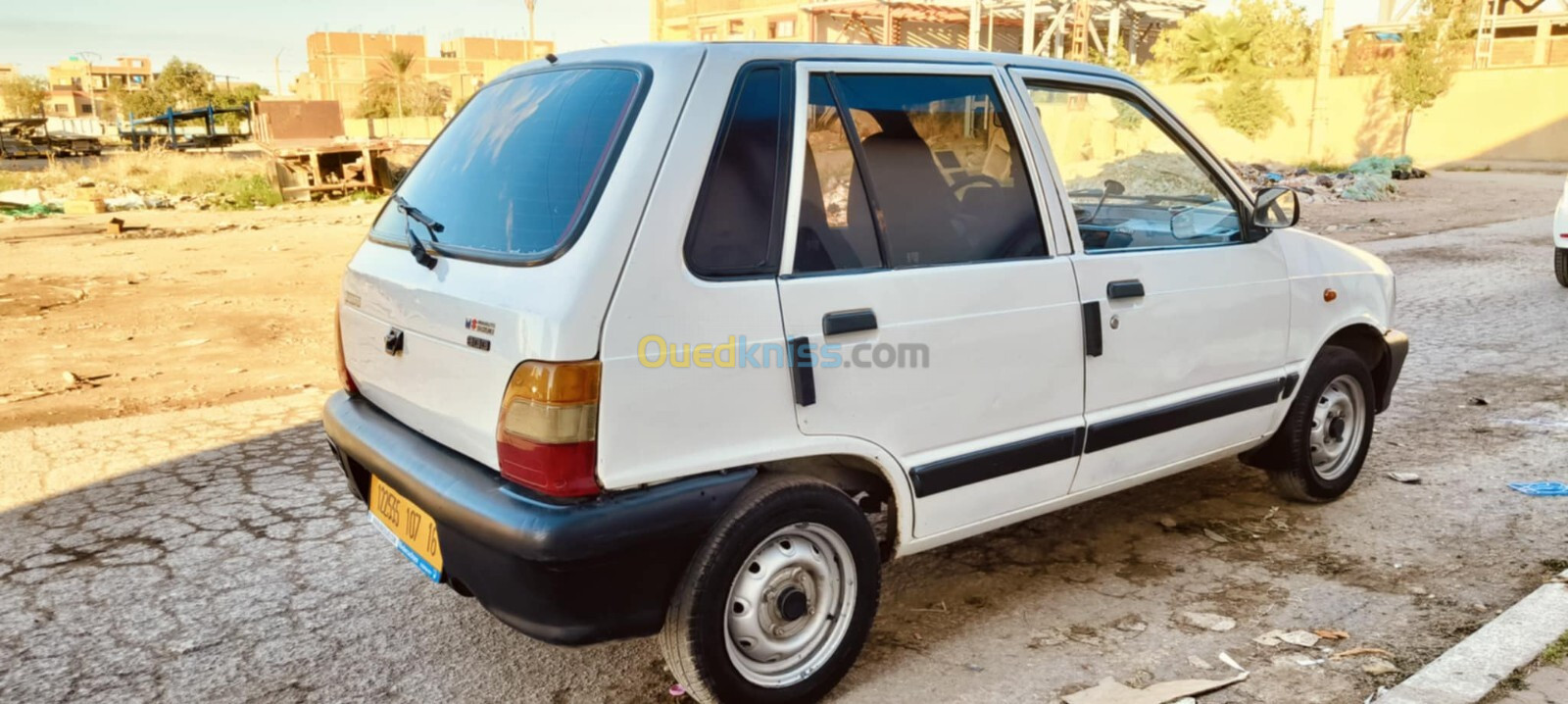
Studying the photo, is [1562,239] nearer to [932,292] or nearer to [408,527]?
[932,292]

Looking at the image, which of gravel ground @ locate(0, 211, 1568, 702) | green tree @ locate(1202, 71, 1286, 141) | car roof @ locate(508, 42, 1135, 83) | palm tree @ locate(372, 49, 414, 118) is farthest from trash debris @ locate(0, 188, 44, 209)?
palm tree @ locate(372, 49, 414, 118)

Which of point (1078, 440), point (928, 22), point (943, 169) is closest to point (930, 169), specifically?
point (943, 169)

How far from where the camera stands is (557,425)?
7.50ft

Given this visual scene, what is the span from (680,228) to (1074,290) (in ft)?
4.37

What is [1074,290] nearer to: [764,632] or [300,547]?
[764,632]

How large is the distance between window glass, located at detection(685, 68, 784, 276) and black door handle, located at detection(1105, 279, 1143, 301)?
122 cm

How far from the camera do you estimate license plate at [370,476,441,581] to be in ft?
8.60


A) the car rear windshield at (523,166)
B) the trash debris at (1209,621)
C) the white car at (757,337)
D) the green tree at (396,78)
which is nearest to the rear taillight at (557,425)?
the white car at (757,337)

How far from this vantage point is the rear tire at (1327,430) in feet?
13.4

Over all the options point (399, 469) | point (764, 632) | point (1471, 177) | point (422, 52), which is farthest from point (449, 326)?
point (422, 52)

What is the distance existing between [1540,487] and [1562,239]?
6.16 m

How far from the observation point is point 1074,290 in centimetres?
314

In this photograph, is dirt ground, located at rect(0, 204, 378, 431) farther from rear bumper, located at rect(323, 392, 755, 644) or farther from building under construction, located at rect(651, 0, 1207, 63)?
building under construction, located at rect(651, 0, 1207, 63)

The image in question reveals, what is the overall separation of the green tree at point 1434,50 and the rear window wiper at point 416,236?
36.1m
